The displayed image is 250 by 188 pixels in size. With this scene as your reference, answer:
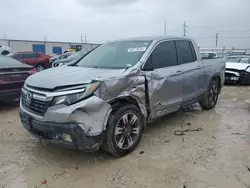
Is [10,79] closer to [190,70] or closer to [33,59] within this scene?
[190,70]

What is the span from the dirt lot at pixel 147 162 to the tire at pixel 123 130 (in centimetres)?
16

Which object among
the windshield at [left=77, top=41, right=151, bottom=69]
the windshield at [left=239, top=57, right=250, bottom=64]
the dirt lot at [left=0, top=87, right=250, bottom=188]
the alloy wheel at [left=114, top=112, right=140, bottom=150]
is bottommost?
the dirt lot at [left=0, top=87, right=250, bottom=188]

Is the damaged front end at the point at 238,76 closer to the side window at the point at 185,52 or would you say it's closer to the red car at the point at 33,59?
the side window at the point at 185,52

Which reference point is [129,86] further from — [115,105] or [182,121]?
[182,121]

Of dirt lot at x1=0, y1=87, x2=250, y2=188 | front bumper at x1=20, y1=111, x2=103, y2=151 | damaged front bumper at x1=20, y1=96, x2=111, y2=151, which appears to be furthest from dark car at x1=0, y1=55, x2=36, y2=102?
damaged front bumper at x1=20, y1=96, x2=111, y2=151

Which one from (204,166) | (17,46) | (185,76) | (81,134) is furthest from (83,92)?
(17,46)

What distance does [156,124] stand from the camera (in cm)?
496

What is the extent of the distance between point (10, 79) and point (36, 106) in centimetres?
306

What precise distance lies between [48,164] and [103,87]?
1.34 meters

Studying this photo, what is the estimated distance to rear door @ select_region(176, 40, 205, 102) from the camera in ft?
15.2

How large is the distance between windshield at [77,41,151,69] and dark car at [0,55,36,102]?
2285 millimetres

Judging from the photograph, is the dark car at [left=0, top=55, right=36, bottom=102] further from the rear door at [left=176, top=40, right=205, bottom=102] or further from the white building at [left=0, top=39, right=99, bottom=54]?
the white building at [left=0, top=39, right=99, bottom=54]

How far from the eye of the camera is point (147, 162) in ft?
10.9

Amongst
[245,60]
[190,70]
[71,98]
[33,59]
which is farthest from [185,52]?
[33,59]
